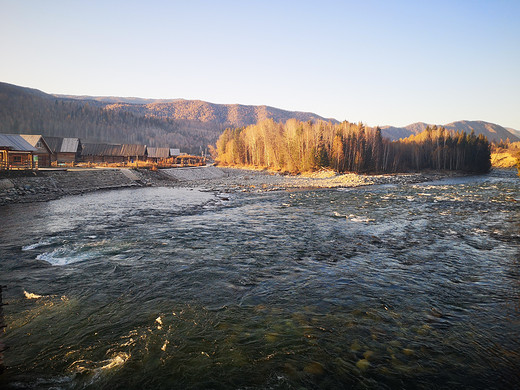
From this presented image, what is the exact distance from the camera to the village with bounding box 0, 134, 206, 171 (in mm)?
40000

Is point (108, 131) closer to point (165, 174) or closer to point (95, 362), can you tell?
point (165, 174)

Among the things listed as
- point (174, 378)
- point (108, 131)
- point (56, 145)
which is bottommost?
point (174, 378)

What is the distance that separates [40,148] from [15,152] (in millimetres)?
12925

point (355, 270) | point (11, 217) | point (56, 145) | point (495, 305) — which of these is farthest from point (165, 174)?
point (495, 305)

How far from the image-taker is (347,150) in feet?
283

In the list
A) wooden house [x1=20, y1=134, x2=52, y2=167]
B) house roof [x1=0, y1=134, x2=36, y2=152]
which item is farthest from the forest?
house roof [x1=0, y1=134, x2=36, y2=152]

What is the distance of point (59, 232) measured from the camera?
56.7 feet

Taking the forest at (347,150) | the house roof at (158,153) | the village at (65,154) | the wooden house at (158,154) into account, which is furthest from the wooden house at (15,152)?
the forest at (347,150)

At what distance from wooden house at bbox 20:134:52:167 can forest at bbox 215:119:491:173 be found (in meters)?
59.8

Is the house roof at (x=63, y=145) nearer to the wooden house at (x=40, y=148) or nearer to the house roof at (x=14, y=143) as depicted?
the wooden house at (x=40, y=148)

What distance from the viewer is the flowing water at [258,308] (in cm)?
610

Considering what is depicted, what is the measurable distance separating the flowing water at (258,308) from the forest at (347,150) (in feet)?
222

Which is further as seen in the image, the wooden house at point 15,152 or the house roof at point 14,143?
the house roof at point 14,143

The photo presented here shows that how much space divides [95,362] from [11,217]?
2087 cm
